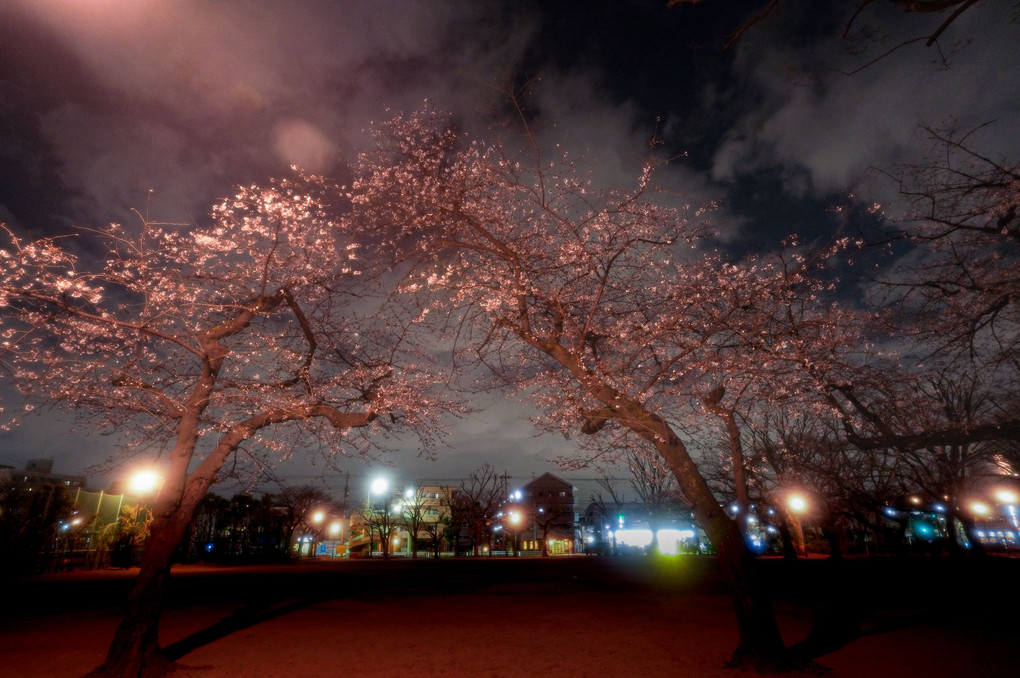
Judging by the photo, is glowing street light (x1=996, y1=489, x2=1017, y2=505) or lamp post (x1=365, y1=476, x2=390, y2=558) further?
lamp post (x1=365, y1=476, x2=390, y2=558)

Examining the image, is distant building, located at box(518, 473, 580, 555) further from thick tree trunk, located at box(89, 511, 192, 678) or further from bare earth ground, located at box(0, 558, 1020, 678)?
thick tree trunk, located at box(89, 511, 192, 678)

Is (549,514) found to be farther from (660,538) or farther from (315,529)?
(315,529)

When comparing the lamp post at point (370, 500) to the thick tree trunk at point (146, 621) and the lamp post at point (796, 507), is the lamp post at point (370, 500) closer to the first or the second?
the lamp post at point (796, 507)

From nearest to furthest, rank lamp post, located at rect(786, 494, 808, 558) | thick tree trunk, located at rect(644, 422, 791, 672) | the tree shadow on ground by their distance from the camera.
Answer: thick tree trunk, located at rect(644, 422, 791, 672)
the tree shadow on ground
lamp post, located at rect(786, 494, 808, 558)

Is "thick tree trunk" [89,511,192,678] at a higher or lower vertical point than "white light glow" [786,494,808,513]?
lower

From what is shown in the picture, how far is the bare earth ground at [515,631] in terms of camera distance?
686 cm

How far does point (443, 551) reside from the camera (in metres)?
63.8

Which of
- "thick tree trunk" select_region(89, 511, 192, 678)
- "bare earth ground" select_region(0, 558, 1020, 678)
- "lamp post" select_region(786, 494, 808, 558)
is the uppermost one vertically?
"lamp post" select_region(786, 494, 808, 558)

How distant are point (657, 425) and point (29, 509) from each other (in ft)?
98.1

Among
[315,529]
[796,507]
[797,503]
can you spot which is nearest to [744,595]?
[797,503]

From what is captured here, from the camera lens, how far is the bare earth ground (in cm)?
686

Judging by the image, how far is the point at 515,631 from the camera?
9.42m

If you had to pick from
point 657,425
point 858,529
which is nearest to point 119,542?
point 657,425

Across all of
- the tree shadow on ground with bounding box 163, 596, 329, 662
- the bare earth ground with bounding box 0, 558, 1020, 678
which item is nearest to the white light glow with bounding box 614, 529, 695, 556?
the bare earth ground with bounding box 0, 558, 1020, 678
